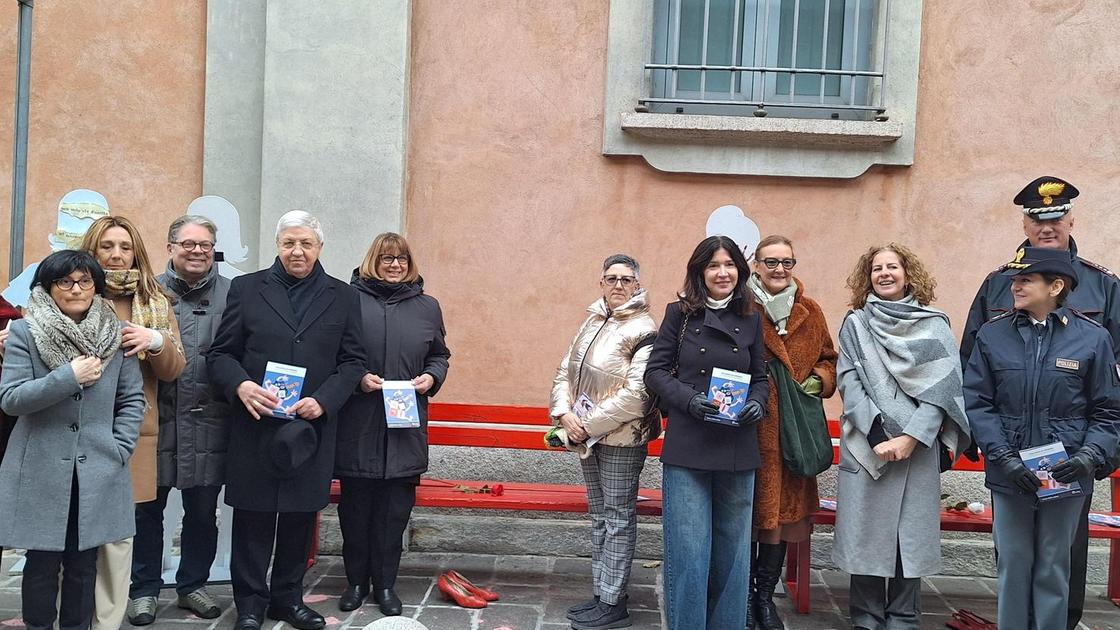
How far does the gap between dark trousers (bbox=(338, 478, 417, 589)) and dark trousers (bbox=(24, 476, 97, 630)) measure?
3.93 ft

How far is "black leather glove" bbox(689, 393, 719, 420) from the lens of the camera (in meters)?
4.16

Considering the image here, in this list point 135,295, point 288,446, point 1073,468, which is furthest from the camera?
point 135,295

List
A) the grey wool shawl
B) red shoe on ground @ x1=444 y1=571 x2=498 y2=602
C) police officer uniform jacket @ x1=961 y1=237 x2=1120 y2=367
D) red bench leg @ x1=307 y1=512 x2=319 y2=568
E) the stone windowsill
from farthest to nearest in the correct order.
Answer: the stone windowsill → red bench leg @ x1=307 y1=512 x2=319 y2=568 → red shoe on ground @ x1=444 y1=571 x2=498 y2=602 → police officer uniform jacket @ x1=961 y1=237 x2=1120 y2=367 → the grey wool shawl

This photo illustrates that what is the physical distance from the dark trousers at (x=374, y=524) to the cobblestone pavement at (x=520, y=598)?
0.22m

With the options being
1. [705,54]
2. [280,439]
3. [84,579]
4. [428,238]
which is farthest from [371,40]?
[84,579]

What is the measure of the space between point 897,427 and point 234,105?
4.65 metres

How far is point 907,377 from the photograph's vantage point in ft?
14.9

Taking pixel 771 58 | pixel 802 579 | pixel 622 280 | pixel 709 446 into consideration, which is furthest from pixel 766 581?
pixel 771 58

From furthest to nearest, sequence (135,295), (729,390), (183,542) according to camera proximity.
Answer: (183,542), (135,295), (729,390)

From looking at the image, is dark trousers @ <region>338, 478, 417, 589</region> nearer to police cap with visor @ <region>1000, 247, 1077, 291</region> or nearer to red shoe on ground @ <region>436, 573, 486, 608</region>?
red shoe on ground @ <region>436, 573, 486, 608</region>

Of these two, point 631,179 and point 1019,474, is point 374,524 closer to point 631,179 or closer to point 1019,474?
point 631,179

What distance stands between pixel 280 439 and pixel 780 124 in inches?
146

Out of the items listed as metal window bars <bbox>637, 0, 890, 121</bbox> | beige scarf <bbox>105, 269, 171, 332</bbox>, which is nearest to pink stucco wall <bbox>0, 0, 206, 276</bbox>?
beige scarf <bbox>105, 269, 171, 332</bbox>

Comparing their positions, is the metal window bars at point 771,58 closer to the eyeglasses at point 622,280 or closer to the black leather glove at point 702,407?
the eyeglasses at point 622,280
